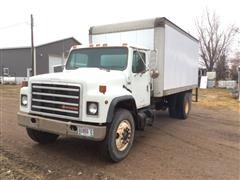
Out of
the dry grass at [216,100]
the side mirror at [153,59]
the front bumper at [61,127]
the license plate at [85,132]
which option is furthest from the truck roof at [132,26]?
the dry grass at [216,100]

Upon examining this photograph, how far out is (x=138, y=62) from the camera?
21.3 feet

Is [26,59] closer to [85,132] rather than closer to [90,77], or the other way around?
[90,77]

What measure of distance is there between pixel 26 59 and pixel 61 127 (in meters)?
30.9

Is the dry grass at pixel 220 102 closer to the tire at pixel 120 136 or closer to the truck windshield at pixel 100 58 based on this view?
the truck windshield at pixel 100 58

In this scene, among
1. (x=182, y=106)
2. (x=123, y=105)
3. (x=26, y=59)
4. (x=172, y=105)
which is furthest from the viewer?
(x=26, y=59)

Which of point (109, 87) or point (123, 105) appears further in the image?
point (123, 105)

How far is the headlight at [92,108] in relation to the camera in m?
4.87

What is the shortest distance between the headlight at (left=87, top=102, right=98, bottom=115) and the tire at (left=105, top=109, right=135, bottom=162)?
0.49 meters

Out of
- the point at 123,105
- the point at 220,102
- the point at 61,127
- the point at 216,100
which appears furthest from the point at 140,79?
the point at 216,100

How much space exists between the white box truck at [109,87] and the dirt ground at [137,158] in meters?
0.38

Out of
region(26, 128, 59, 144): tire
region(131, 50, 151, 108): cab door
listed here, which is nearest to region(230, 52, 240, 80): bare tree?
region(131, 50, 151, 108): cab door

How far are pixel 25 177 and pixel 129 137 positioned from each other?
2182 millimetres

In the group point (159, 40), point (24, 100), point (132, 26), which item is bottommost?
point (24, 100)

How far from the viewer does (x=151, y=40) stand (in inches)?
286
